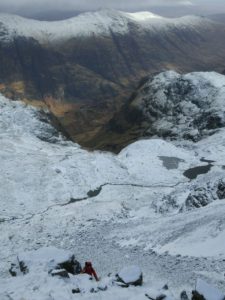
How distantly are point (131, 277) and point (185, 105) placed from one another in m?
82.2

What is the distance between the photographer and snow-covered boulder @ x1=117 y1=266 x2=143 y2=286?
19578 mm

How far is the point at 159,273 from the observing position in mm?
22078

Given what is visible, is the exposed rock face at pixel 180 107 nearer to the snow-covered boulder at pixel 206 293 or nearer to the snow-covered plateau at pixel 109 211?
the snow-covered plateau at pixel 109 211

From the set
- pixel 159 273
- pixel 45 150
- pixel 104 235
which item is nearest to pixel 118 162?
pixel 45 150

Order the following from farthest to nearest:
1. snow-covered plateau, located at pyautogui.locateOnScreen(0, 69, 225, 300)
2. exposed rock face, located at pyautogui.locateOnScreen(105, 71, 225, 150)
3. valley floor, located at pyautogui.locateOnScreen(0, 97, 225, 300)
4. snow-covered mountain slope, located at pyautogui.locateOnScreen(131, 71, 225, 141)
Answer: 1. exposed rock face, located at pyautogui.locateOnScreen(105, 71, 225, 150)
2. snow-covered mountain slope, located at pyautogui.locateOnScreen(131, 71, 225, 141)
3. valley floor, located at pyautogui.locateOnScreen(0, 97, 225, 300)
4. snow-covered plateau, located at pyautogui.locateOnScreen(0, 69, 225, 300)

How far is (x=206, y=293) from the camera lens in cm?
1728

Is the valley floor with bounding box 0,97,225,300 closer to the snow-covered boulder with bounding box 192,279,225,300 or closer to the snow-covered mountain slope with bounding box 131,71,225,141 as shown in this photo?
the snow-covered boulder with bounding box 192,279,225,300

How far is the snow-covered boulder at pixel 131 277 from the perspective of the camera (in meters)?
19.6

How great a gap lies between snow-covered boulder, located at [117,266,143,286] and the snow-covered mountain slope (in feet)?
215

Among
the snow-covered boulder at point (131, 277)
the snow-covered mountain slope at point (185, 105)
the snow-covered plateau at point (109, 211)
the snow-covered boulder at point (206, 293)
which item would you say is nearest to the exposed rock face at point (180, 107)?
the snow-covered mountain slope at point (185, 105)

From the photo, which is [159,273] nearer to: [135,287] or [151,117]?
[135,287]

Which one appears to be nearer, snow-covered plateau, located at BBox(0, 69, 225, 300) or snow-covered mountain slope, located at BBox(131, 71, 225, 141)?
snow-covered plateau, located at BBox(0, 69, 225, 300)

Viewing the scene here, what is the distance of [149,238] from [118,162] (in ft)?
84.9

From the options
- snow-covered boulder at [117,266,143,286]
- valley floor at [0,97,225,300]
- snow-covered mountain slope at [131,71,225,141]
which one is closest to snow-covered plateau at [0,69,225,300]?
valley floor at [0,97,225,300]
